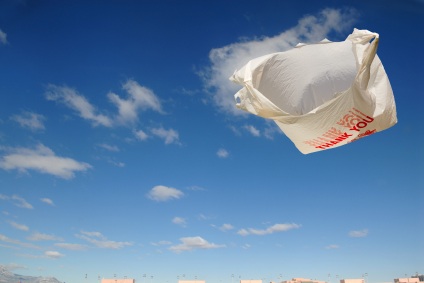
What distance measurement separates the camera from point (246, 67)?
464cm

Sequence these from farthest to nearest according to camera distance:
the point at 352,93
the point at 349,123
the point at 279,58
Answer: the point at 279,58, the point at 349,123, the point at 352,93

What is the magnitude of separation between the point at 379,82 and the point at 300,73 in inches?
39.5

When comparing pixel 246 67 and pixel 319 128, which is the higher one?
pixel 246 67

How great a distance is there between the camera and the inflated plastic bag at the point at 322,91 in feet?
14.0

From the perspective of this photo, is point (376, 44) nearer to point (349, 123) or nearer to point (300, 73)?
point (349, 123)

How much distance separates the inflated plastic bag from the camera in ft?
14.0

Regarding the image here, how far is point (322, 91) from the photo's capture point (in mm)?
5125

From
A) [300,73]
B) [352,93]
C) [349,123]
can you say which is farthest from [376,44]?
[300,73]

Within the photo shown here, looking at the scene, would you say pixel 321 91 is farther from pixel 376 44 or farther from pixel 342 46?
pixel 376 44

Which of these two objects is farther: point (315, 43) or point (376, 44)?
point (315, 43)

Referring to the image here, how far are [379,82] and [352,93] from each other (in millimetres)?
887

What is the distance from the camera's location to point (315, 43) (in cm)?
511

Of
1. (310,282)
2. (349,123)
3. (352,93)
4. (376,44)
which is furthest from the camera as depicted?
(310,282)

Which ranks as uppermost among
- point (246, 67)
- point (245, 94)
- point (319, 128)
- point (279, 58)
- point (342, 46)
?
point (342, 46)
